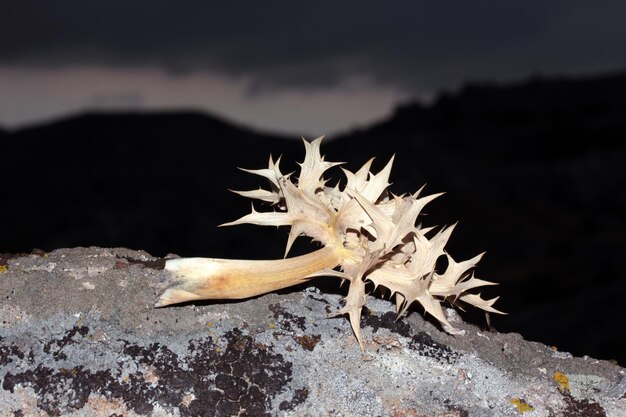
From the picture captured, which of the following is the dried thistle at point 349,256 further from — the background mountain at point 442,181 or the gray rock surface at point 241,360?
the background mountain at point 442,181

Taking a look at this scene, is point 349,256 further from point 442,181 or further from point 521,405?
point 442,181

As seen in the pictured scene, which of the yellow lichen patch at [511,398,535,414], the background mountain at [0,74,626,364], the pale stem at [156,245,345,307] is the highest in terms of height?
the pale stem at [156,245,345,307]

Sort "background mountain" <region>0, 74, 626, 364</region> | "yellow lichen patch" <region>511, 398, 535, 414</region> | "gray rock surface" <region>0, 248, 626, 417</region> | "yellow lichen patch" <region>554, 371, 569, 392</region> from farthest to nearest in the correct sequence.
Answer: "background mountain" <region>0, 74, 626, 364</region>
"yellow lichen patch" <region>554, 371, 569, 392</region>
"yellow lichen patch" <region>511, 398, 535, 414</region>
"gray rock surface" <region>0, 248, 626, 417</region>

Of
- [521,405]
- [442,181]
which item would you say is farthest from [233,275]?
[442,181]

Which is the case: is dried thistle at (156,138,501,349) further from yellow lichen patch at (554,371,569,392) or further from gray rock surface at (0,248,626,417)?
yellow lichen patch at (554,371,569,392)

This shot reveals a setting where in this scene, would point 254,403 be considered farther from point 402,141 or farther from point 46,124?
point 46,124

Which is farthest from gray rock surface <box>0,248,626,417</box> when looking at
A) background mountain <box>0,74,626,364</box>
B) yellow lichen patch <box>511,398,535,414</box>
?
background mountain <box>0,74,626,364</box>
